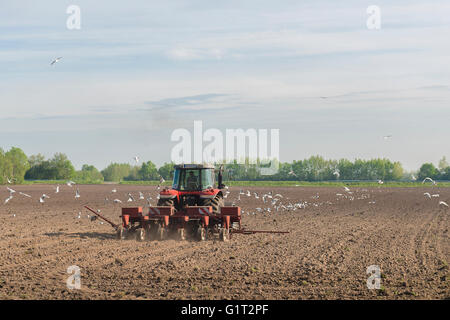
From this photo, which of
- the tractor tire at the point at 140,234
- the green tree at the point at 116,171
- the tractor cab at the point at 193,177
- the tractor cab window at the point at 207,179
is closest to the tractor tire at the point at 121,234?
the tractor tire at the point at 140,234

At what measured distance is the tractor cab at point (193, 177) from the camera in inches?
838

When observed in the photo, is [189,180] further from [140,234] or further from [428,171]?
[428,171]

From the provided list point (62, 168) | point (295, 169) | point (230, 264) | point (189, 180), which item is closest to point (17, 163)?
point (62, 168)

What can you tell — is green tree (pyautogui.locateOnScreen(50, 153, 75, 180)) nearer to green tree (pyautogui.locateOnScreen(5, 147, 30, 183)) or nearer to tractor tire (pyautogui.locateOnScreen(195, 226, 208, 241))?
green tree (pyautogui.locateOnScreen(5, 147, 30, 183))

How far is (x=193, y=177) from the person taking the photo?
70.1 feet

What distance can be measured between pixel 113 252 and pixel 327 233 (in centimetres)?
937

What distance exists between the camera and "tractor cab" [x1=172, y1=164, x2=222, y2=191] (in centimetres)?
2128

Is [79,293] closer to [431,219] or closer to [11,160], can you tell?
[431,219]

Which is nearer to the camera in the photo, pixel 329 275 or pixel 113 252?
pixel 329 275

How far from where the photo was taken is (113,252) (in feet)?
54.2

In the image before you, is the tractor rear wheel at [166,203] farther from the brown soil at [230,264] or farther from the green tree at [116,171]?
the green tree at [116,171]
